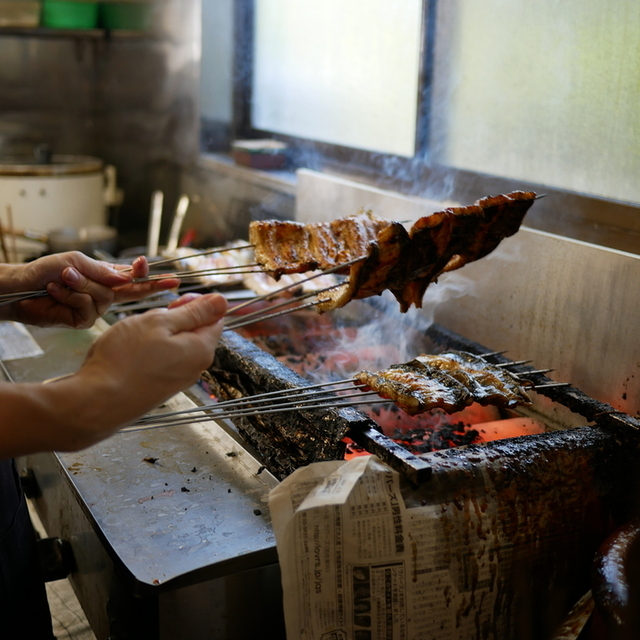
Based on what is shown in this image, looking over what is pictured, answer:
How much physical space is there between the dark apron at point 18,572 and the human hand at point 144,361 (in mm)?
865

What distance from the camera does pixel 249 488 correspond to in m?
2.16

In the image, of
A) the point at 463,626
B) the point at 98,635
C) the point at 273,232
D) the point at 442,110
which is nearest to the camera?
the point at 463,626

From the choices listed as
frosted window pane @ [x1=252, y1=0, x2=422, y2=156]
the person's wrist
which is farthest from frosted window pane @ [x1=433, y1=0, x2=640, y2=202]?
the person's wrist

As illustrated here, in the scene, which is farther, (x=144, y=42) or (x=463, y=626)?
(x=144, y=42)

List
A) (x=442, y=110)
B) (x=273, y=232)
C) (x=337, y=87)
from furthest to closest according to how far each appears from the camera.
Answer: (x=337, y=87) < (x=442, y=110) < (x=273, y=232)

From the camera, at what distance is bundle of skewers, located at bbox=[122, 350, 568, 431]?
76.8 inches

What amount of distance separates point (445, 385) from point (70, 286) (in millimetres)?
1232

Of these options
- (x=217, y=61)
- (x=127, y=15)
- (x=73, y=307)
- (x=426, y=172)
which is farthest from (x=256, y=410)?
(x=127, y=15)

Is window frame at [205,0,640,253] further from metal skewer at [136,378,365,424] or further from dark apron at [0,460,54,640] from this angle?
dark apron at [0,460,54,640]

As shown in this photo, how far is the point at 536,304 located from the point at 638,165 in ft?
2.14

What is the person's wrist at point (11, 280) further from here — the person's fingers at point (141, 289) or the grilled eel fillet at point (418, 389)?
the grilled eel fillet at point (418, 389)

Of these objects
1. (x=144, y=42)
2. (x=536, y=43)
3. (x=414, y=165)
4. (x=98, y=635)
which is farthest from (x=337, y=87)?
(x=98, y=635)

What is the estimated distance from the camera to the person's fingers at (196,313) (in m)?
1.56

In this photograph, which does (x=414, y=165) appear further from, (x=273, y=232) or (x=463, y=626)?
(x=463, y=626)
